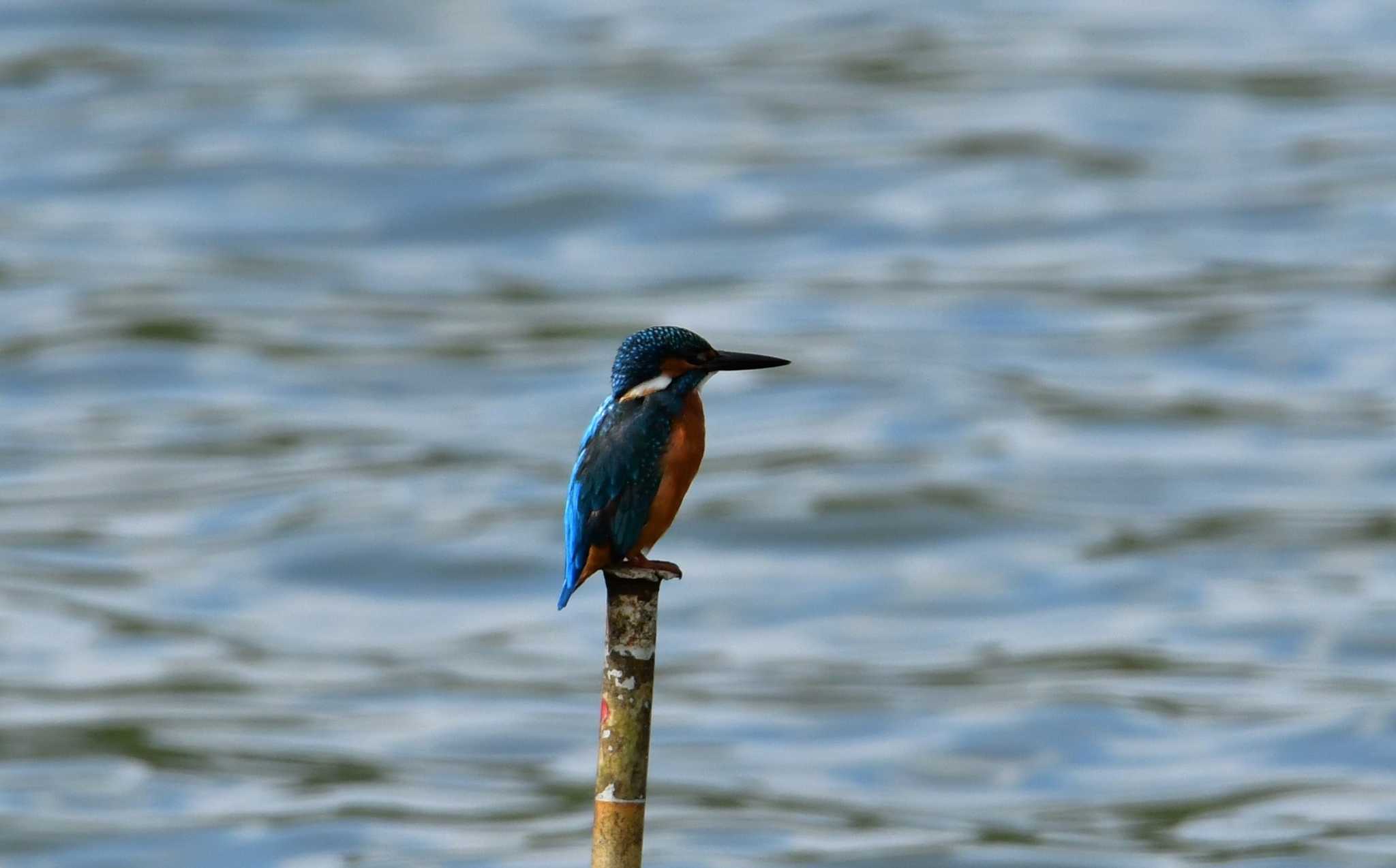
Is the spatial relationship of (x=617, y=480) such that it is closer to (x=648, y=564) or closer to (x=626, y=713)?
(x=648, y=564)

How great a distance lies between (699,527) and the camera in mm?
19031

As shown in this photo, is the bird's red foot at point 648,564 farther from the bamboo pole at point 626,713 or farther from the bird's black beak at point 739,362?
the bird's black beak at point 739,362

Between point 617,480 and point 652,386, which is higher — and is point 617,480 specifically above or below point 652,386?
below

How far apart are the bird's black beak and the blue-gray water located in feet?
23.2

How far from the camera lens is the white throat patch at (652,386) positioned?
205 inches

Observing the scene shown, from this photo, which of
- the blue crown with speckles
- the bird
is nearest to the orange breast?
the bird

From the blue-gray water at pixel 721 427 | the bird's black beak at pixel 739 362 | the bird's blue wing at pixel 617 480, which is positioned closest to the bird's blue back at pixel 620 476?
the bird's blue wing at pixel 617 480

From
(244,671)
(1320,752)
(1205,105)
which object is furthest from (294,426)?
(1205,105)

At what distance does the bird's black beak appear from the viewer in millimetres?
5008

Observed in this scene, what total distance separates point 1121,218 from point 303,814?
53.7 feet

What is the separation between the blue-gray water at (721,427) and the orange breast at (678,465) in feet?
22.7

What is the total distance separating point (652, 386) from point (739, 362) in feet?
0.79

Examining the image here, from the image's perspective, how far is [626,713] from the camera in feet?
16.5

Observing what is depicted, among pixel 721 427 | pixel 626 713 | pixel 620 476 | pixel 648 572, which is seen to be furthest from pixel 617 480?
pixel 721 427
